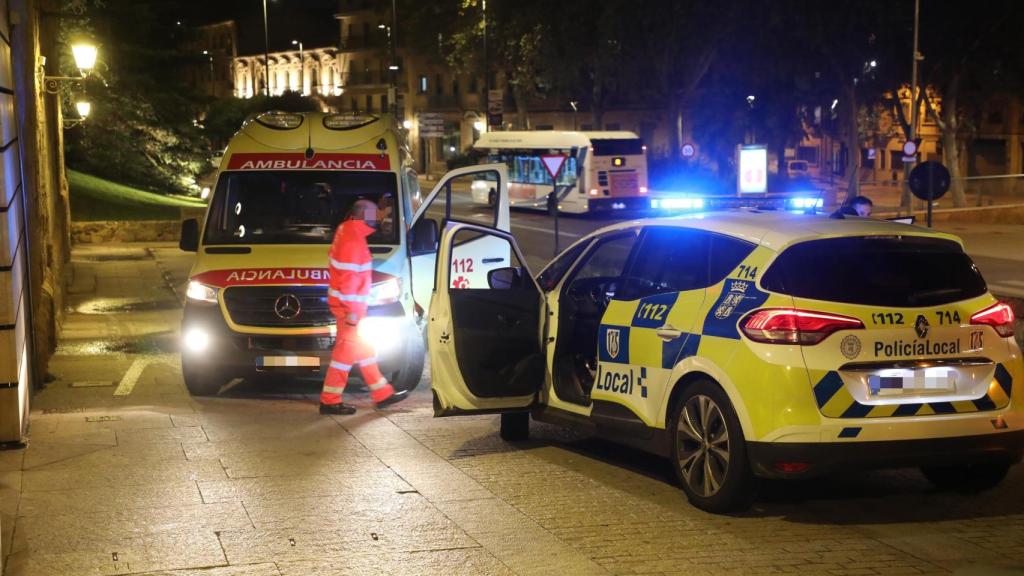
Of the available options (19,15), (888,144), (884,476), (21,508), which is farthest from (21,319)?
(888,144)

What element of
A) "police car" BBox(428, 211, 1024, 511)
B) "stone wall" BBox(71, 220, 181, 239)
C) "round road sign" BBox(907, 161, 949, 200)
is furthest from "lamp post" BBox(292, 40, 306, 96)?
"police car" BBox(428, 211, 1024, 511)

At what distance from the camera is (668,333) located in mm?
7531

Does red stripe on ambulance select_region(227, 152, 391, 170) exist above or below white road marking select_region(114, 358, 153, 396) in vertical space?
above

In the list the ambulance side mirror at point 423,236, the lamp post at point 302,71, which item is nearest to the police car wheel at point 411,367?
the ambulance side mirror at point 423,236

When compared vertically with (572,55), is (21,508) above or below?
below

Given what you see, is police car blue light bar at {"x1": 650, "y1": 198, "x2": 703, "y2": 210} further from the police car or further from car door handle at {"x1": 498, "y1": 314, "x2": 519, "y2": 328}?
the police car

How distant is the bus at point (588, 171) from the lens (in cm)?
4419

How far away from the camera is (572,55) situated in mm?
55062

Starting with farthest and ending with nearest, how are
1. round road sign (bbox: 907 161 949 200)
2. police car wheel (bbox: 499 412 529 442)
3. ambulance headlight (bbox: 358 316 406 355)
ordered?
1. round road sign (bbox: 907 161 949 200)
2. ambulance headlight (bbox: 358 316 406 355)
3. police car wheel (bbox: 499 412 529 442)

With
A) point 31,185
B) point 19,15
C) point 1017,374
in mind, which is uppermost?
point 19,15

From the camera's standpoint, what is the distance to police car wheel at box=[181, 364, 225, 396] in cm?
1149

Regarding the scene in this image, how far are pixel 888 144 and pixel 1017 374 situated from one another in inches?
3179

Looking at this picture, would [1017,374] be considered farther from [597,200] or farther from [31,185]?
[597,200]

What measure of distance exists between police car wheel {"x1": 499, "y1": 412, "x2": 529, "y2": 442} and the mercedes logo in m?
2.78
